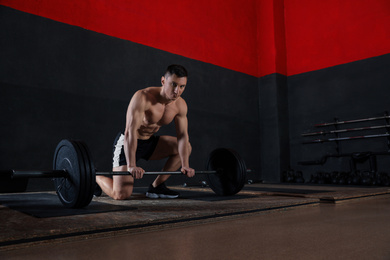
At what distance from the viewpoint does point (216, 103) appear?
15.0 feet

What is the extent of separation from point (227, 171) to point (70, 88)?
1952 millimetres

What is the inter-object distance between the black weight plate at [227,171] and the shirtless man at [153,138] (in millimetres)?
258

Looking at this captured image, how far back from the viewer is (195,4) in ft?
14.6

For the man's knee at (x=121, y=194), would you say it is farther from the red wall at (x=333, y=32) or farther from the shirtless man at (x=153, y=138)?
the red wall at (x=333, y=32)

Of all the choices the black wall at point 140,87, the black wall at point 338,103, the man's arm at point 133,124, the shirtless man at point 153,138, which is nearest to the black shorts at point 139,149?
the shirtless man at point 153,138

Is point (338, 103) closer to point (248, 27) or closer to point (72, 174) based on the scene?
point (248, 27)

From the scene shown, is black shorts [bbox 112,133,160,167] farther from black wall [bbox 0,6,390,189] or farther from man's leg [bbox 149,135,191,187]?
black wall [bbox 0,6,390,189]

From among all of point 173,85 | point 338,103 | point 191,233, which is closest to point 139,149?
point 173,85

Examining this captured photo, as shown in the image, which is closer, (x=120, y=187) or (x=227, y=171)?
(x=120, y=187)

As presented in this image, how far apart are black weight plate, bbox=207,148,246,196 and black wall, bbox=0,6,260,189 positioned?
1.54 m

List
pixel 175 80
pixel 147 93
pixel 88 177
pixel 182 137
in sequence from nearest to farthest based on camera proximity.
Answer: pixel 88 177 < pixel 175 80 < pixel 147 93 < pixel 182 137

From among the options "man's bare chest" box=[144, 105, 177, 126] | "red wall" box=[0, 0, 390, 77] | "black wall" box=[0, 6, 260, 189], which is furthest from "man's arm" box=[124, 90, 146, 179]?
"red wall" box=[0, 0, 390, 77]

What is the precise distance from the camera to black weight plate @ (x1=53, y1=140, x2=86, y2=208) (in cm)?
149

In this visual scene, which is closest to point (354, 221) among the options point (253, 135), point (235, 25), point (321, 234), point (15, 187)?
point (321, 234)
